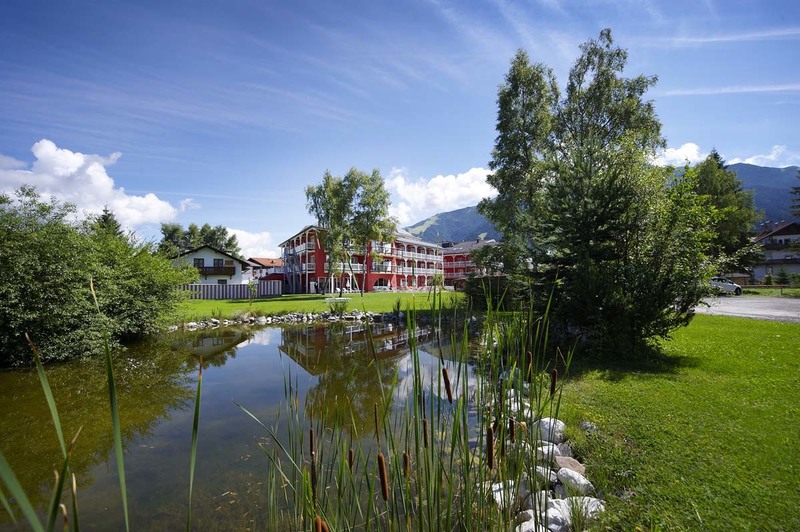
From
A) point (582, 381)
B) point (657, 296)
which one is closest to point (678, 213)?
point (657, 296)

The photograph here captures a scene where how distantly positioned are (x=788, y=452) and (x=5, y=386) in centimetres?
1320

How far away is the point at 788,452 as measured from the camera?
4.03 meters

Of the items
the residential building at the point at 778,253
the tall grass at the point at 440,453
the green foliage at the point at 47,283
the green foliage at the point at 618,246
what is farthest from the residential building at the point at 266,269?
the residential building at the point at 778,253

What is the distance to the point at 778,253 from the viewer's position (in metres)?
49.6

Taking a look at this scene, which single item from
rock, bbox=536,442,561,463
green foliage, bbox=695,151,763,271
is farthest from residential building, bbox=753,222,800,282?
rock, bbox=536,442,561,463

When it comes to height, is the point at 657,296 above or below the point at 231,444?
above

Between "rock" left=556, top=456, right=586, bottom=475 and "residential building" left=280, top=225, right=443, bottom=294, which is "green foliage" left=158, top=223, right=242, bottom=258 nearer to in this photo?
"residential building" left=280, top=225, right=443, bottom=294

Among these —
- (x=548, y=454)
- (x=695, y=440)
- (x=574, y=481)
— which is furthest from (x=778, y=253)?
(x=548, y=454)

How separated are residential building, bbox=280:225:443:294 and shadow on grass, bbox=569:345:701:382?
2866cm

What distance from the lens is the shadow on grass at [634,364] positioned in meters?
7.33

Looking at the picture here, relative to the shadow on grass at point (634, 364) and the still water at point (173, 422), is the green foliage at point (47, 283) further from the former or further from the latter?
the shadow on grass at point (634, 364)

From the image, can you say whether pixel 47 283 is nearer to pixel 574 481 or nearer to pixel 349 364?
pixel 349 364

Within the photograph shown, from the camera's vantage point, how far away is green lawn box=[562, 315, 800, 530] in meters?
3.27

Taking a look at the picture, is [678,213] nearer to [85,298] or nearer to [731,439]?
[731,439]
